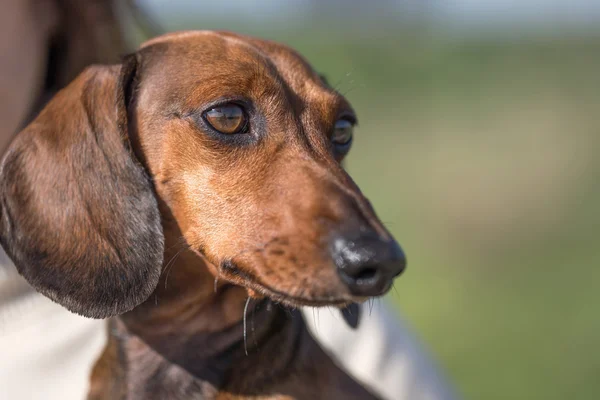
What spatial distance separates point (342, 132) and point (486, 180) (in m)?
8.80

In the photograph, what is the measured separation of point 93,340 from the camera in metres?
3.17

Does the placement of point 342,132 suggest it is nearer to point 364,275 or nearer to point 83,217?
point 364,275

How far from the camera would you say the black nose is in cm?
198

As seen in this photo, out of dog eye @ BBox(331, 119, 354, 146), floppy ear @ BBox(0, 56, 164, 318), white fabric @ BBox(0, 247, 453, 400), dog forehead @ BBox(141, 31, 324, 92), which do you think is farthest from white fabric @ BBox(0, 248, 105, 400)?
dog eye @ BBox(331, 119, 354, 146)

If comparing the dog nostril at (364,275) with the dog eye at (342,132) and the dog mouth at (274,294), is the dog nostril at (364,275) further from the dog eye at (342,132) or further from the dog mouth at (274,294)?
the dog eye at (342,132)

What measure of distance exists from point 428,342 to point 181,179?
211 inches

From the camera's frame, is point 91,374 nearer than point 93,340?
Yes

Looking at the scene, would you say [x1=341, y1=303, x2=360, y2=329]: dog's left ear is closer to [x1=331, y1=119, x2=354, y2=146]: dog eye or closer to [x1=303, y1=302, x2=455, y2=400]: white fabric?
[x1=303, y1=302, x2=455, y2=400]: white fabric

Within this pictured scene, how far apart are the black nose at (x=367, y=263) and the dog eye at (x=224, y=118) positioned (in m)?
0.57

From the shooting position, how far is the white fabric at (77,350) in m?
2.98

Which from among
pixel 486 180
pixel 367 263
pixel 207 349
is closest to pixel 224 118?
pixel 367 263

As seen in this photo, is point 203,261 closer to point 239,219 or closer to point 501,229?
point 239,219

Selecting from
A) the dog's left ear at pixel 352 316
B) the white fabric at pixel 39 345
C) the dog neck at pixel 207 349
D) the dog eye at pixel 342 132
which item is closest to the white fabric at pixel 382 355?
the dog's left ear at pixel 352 316

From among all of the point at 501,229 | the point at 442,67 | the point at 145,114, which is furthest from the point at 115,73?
the point at 442,67
